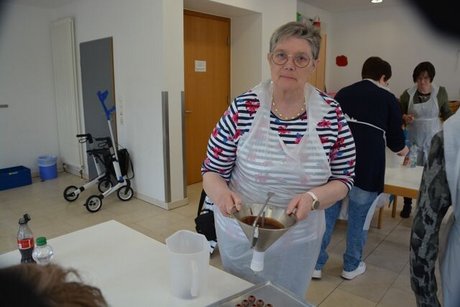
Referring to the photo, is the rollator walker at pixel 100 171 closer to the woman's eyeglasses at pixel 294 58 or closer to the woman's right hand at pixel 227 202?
the woman's right hand at pixel 227 202

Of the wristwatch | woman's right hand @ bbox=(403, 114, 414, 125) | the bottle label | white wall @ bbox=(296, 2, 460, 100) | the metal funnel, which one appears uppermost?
white wall @ bbox=(296, 2, 460, 100)

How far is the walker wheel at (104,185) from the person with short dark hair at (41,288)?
143 inches

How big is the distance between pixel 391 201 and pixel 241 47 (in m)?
2.44

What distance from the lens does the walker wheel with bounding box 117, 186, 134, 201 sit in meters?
3.65

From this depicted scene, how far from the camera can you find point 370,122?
2.09 m

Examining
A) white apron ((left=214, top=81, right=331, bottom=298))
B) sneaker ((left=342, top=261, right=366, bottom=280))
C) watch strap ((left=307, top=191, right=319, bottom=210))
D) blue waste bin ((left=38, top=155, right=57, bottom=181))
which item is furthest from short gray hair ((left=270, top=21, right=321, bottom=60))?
blue waste bin ((left=38, top=155, right=57, bottom=181))

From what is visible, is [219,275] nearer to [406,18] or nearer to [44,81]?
[406,18]

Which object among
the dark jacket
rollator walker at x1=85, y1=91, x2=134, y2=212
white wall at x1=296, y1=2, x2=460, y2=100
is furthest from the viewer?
rollator walker at x1=85, y1=91, x2=134, y2=212

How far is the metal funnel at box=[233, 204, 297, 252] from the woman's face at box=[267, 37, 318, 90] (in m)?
0.38

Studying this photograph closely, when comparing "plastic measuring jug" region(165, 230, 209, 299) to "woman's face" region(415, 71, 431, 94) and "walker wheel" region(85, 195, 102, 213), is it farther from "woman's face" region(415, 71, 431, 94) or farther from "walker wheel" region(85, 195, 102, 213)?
"walker wheel" region(85, 195, 102, 213)

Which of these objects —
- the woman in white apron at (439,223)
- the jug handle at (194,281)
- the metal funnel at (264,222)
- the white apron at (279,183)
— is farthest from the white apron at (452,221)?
the jug handle at (194,281)

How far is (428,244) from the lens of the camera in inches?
29.5

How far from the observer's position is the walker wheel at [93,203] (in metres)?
3.31

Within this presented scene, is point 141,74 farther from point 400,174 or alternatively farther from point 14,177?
point 400,174
